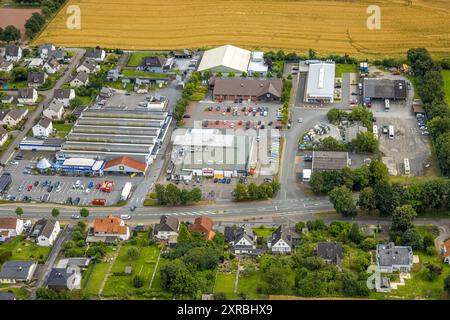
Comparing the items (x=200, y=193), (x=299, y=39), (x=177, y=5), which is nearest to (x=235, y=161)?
(x=200, y=193)

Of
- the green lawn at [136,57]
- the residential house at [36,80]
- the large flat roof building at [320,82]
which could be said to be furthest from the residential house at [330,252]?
the residential house at [36,80]

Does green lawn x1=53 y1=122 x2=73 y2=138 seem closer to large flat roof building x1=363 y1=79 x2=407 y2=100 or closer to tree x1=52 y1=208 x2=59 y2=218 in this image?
tree x1=52 y1=208 x2=59 y2=218

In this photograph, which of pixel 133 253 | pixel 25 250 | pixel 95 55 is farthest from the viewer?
pixel 95 55

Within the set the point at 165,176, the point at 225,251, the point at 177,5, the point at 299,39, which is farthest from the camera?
the point at 177,5

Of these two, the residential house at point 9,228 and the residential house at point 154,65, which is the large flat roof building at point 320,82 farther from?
the residential house at point 9,228

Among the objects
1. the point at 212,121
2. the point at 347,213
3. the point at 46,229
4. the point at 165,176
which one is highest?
the point at 212,121

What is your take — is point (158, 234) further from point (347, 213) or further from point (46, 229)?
point (347, 213)

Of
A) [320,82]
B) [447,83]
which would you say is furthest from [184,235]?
[447,83]

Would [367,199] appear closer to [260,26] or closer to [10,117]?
[10,117]
